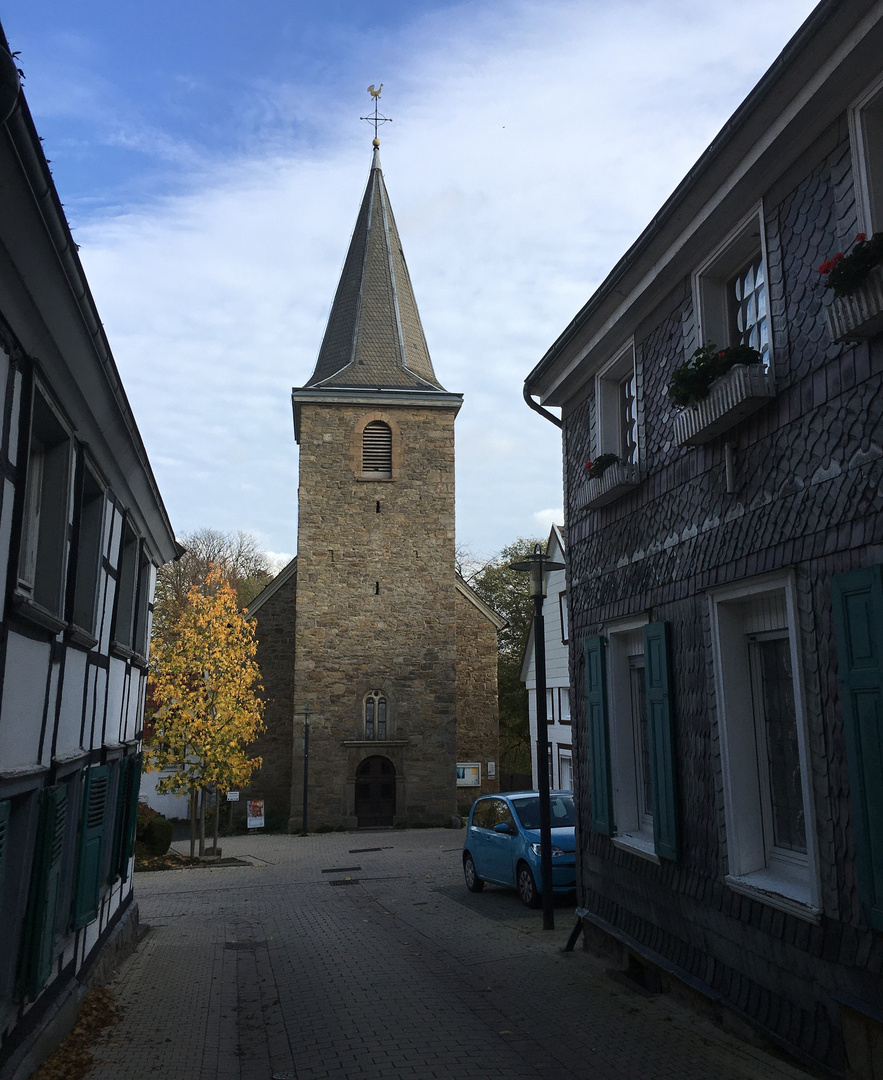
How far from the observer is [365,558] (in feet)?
88.1

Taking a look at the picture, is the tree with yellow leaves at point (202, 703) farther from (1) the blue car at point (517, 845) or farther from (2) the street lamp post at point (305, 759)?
(1) the blue car at point (517, 845)

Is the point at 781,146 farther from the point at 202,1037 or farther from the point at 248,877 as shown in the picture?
the point at 248,877

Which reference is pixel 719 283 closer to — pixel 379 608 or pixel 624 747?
pixel 624 747

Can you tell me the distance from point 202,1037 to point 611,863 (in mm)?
3704

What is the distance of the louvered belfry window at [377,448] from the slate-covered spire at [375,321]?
48.4 inches

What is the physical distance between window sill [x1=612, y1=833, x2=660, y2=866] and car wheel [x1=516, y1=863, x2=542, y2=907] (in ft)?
12.9

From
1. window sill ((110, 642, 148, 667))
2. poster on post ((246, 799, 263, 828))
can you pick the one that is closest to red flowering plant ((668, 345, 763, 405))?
window sill ((110, 642, 148, 667))

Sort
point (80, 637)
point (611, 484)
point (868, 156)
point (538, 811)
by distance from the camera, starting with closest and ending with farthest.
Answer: point (868, 156), point (80, 637), point (611, 484), point (538, 811)

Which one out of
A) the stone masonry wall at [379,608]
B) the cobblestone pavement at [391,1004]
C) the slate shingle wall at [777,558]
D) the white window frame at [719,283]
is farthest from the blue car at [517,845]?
the stone masonry wall at [379,608]

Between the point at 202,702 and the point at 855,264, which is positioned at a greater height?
the point at 855,264

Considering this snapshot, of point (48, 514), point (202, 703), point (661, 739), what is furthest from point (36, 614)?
point (202, 703)

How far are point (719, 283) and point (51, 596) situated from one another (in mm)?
5118

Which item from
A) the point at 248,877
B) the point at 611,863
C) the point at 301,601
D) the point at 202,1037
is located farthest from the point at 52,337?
the point at 301,601

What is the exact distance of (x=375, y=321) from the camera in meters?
30.0
